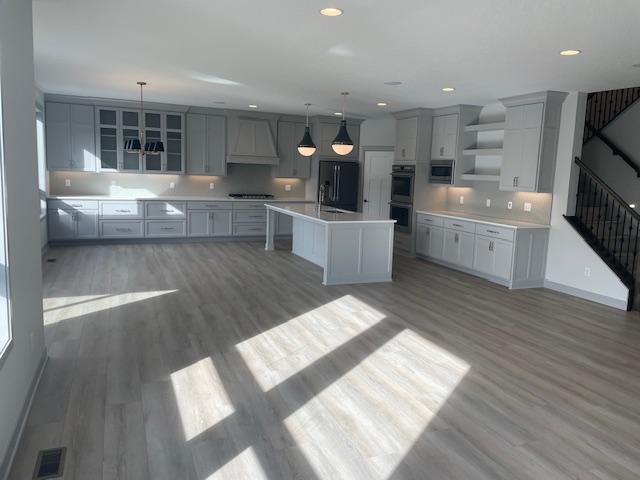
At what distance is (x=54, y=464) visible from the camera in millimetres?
2346

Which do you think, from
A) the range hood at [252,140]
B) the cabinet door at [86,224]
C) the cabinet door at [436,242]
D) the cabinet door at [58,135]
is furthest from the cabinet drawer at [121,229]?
the cabinet door at [436,242]

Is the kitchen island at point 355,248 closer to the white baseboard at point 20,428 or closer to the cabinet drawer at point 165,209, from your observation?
the cabinet drawer at point 165,209

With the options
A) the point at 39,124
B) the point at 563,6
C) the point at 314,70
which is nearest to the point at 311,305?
the point at 314,70

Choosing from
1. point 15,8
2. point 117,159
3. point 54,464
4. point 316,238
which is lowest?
point 54,464

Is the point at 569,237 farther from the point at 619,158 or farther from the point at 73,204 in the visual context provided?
the point at 73,204

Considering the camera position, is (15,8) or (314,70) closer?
(15,8)

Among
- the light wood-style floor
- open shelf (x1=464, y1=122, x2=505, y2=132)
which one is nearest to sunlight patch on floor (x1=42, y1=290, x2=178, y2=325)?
the light wood-style floor

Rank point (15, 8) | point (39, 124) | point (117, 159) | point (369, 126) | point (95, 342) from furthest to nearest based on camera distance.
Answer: point (369, 126) < point (117, 159) < point (39, 124) < point (95, 342) < point (15, 8)

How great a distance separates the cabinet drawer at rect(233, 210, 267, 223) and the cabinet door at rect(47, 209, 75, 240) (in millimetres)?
2889

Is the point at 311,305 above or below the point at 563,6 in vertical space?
below

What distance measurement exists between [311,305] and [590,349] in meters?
2.72

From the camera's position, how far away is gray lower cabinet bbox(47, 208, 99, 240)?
819cm

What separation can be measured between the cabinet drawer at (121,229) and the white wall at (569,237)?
6.91 metres

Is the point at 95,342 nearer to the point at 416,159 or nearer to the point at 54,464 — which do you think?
the point at 54,464
